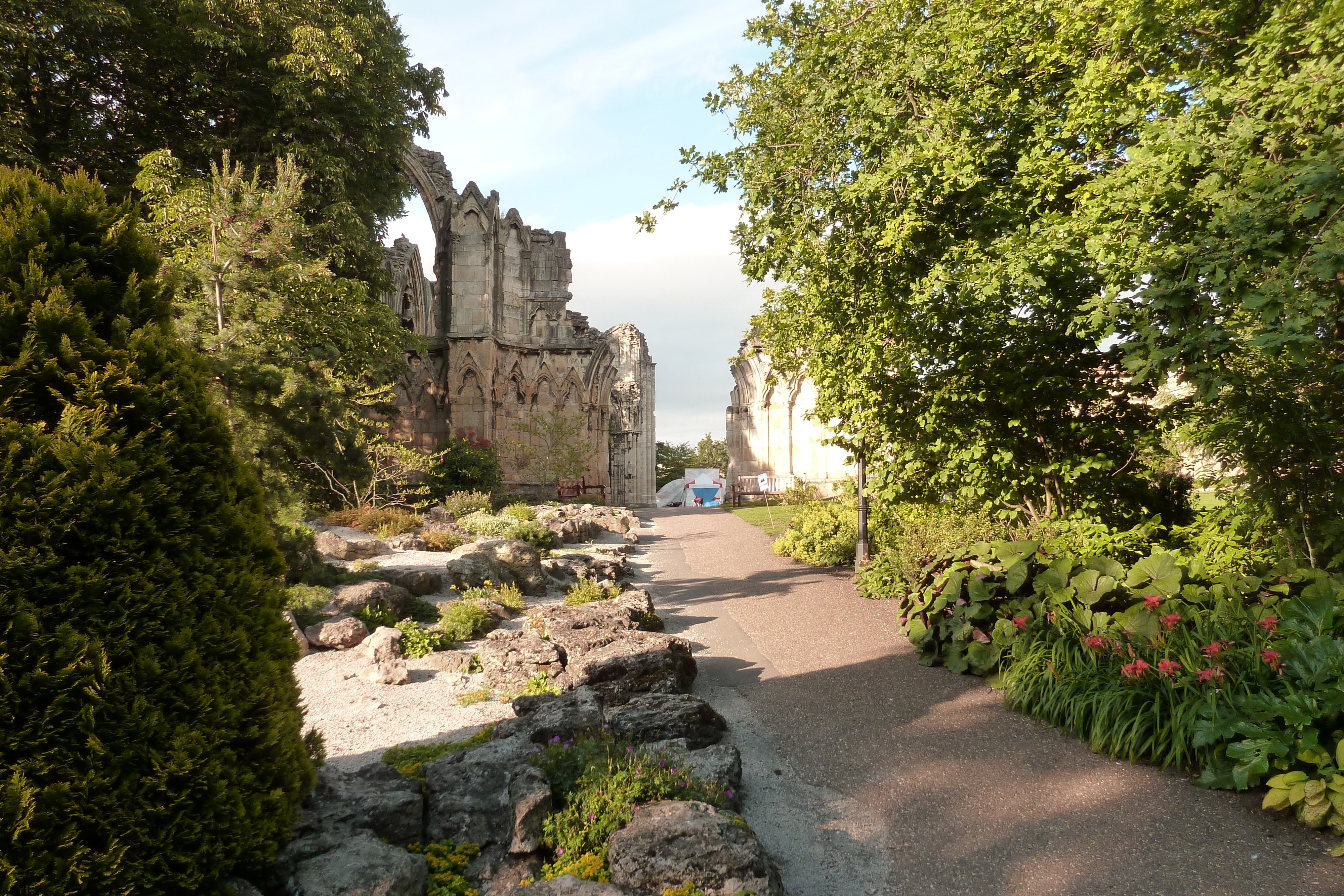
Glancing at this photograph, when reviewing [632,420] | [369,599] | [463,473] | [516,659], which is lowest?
[516,659]

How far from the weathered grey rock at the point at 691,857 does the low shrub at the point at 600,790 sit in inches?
Result: 6.6

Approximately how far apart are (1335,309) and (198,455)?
270 inches

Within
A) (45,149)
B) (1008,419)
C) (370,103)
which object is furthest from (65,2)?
(1008,419)

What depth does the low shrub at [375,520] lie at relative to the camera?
13.9 metres

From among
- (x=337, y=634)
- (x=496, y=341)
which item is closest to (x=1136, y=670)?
(x=337, y=634)

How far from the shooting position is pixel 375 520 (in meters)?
14.2

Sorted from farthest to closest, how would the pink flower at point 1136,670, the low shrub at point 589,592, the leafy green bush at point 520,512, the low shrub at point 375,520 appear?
the leafy green bush at point 520,512 → the low shrub at point 375,520 → the low shrub at point 589,592 → the pink flower at point 1136,670

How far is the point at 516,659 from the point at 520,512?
11.4 meters

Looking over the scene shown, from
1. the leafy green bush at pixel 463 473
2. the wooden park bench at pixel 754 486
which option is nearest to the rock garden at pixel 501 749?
the leafy green bush at pixel 463 473

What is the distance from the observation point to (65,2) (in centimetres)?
1232

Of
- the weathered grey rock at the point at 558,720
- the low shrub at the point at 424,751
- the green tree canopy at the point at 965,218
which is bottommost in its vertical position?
the low shrub at the point at 424,751

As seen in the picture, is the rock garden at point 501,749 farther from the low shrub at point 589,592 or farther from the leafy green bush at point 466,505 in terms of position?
the leafy green bush at point 466,505

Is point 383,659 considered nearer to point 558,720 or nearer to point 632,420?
point 558,720

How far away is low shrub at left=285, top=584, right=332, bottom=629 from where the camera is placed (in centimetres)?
744
